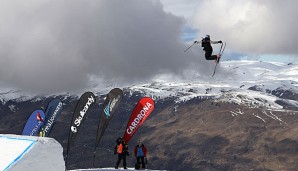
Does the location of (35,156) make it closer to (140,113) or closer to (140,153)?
(140,153)

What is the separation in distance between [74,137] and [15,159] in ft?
103

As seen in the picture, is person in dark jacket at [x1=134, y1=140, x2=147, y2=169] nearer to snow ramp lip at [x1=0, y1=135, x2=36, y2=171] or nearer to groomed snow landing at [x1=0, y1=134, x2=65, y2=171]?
snow ramp lip at [x1=0, y1=135, x2=36, y2=171]

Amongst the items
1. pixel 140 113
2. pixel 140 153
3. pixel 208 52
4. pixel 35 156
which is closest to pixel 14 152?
pixel 35 156

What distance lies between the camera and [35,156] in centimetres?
1193

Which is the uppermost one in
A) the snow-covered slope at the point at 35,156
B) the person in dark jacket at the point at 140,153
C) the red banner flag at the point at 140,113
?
the red banner flag at the point at 140,113

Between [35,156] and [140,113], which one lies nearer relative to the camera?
[35,156]

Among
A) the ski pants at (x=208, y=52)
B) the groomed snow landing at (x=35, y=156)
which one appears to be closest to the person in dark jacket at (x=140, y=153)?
the ski pants at (x=208, y=52)

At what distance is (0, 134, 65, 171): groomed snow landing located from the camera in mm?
11734

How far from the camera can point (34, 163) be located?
1178 centimetres

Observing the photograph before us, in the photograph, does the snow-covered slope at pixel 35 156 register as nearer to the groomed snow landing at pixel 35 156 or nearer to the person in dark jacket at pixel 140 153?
the groomed snow landing at pixel 35 156

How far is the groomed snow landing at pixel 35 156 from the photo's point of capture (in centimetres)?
1173

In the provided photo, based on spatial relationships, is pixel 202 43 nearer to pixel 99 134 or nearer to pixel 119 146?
pixel 119 146

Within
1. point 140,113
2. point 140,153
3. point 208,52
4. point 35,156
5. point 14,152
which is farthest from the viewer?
point 140,113

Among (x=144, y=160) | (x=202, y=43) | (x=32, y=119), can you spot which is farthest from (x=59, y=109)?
(x=202, y=43)
